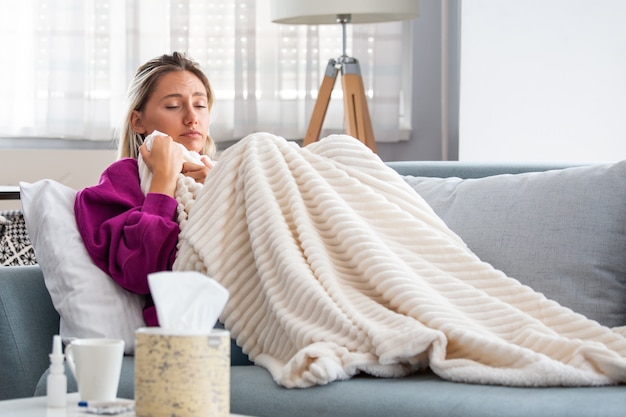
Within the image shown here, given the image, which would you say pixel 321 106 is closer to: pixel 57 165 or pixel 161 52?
pixel 161 52

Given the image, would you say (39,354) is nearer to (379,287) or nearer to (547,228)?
(379,287)

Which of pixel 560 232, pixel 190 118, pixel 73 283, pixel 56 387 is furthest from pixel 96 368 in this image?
pixel 190 118

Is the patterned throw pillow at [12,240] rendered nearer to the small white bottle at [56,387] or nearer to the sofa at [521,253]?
the sofa at [521,253]

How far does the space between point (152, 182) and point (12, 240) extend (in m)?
0.66

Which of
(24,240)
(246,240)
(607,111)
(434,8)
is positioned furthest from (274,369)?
(434,8)

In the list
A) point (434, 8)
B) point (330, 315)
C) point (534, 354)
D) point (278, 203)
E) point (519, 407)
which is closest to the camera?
point (519, 407)

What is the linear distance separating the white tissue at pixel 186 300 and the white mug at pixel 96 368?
0.17 m

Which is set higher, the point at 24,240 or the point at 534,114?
the point at 534,114

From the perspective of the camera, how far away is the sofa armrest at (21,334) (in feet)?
5.92

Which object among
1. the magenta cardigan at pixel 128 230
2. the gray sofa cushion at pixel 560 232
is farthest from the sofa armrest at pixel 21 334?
the gray sofa cushion at pixel 560 232

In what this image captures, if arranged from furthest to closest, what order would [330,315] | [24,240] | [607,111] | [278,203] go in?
[607,111]
[24,240]
[278,203]
[330,315]

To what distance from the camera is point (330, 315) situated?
1552mm

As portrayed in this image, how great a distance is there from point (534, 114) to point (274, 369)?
2.42 metres

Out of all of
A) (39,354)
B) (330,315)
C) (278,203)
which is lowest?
(39,354)
